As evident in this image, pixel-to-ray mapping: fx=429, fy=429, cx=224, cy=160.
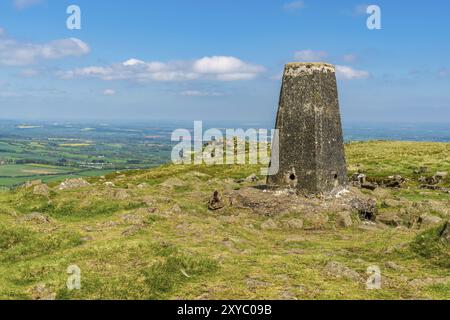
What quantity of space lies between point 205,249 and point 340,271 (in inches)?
216

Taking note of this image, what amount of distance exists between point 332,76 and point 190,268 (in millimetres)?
17331

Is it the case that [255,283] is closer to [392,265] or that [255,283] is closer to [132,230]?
[392,265]

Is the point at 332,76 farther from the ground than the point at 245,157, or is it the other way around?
the point at 332,76

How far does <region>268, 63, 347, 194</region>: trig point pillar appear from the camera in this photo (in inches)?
1035

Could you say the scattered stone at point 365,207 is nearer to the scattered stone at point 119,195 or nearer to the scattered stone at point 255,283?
the scattered stone at point 119,195

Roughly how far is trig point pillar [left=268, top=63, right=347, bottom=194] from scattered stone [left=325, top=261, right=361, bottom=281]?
11.1m

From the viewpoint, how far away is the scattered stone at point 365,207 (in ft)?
87.6

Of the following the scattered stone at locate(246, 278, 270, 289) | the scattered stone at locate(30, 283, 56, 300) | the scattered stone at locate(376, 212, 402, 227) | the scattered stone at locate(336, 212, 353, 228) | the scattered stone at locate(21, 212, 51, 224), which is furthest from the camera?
the scattered stone at locate(376, 212, 402, 227)

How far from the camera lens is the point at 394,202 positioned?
30.6 m

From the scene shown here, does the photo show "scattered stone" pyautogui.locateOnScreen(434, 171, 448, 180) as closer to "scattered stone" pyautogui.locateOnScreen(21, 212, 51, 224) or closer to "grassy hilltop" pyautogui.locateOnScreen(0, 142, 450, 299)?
"grassy hilltop" pyautogui.locateOnScreen(0, 142, 450, 299)

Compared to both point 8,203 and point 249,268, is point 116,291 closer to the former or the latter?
point 249,268

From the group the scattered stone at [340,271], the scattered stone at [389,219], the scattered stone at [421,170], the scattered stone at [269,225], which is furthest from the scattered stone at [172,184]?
the scattered stone at [421,170]

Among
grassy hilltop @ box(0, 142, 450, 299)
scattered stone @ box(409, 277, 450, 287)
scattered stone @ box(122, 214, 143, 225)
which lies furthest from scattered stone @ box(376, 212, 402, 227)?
scattered stone @ box(122, 214, 143, 225)
